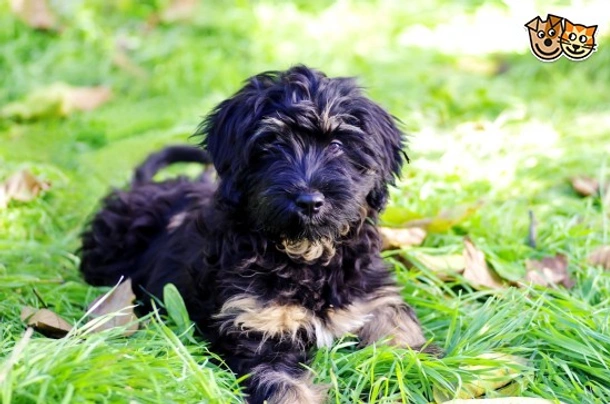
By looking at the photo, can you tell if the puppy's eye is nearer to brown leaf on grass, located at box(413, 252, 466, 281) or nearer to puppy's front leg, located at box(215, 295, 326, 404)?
puppy's front leg, located at box(215, 295, 326, 404)

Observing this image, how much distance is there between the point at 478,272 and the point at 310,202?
146cm

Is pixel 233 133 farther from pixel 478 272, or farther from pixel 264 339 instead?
pixel 478 272

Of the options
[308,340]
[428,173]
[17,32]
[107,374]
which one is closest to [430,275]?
[308,340]

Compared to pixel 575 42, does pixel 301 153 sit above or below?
below

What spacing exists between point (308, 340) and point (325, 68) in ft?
19.7

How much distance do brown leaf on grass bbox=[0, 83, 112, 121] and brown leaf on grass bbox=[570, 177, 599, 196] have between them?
549cm

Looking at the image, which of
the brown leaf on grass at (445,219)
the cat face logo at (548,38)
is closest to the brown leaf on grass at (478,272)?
the brown leaf on grass at (445,219)

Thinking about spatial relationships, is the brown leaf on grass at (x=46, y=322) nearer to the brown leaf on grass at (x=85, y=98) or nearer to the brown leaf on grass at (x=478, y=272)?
the brown leaf on grass at (x=478, y=272)

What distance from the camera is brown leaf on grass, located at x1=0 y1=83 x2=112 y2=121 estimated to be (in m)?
8.70

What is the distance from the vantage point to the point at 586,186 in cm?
607

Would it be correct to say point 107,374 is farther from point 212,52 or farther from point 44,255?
point 212,52

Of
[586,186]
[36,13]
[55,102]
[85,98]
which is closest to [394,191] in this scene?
[586,186]

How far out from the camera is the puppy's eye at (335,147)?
399cm

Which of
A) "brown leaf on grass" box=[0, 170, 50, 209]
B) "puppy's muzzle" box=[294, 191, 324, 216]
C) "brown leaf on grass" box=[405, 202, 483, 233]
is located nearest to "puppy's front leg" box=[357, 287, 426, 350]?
"puppy's muzzle" box=[294, 191, 324, 216]
